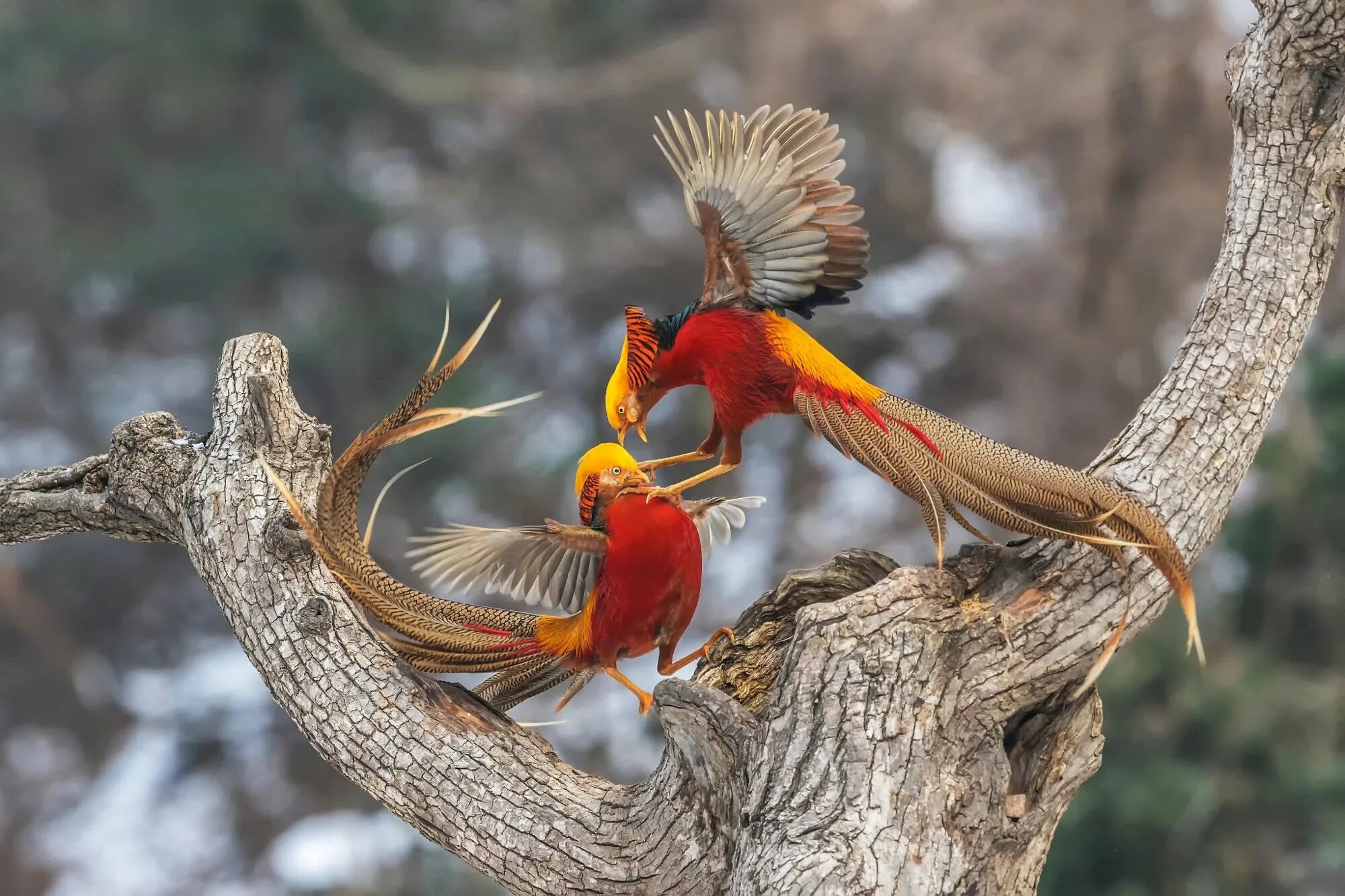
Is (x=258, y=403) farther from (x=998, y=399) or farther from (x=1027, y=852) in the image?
(x=998, y=399)

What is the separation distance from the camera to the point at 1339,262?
7711mm

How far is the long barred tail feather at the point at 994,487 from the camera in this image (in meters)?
2.44

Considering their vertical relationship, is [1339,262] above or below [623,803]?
above

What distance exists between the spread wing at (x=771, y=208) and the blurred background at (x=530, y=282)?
434 cm

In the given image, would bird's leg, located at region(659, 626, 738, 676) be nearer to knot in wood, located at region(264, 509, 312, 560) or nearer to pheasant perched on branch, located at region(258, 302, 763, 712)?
pheasant perched on branch, located at region(258, 302, 763, 712)

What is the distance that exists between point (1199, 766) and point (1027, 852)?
482cm

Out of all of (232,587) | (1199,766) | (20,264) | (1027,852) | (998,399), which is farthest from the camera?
(20,264)

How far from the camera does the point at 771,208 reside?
267 cm

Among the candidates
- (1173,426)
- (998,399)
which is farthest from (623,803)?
(998,399)

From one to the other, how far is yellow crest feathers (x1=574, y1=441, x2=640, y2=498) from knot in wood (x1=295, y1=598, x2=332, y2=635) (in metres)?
0.55

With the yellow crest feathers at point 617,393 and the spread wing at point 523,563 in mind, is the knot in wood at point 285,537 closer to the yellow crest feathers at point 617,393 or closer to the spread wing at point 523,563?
the spread wing at point 523,563

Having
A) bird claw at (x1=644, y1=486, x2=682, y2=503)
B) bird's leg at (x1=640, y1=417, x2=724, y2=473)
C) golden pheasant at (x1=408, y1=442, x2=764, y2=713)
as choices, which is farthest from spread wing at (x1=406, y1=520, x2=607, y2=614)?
bird's leg at (x1=640, y1=417, x2=724, y2=473)

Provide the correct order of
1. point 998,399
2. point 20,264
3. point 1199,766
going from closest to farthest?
point 1199,766
point 998,399
point 20,264

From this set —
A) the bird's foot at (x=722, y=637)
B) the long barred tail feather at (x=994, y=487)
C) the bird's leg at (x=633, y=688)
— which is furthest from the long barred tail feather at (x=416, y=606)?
the long barred tail feather at (x=994, y=487)
